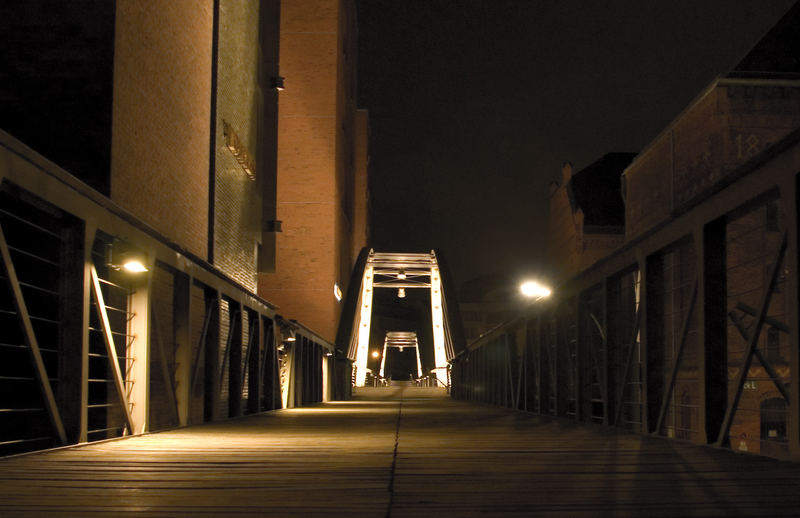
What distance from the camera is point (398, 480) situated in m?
3.60

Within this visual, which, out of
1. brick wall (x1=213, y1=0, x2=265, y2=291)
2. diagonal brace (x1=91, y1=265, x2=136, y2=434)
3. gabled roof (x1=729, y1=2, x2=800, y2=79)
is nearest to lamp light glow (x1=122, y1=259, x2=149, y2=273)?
diagonal brace (x1=91, y1=265, x2=136, y2=434)

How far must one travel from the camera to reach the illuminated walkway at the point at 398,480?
9.34ft

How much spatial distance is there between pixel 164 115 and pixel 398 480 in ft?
36.2

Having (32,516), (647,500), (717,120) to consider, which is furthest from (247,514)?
(717,120)

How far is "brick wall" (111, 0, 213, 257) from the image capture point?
1168 cm

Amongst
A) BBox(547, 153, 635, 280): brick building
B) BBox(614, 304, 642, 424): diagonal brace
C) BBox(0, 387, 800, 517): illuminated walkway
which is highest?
BBox(547, 153, 635, 280): brick building

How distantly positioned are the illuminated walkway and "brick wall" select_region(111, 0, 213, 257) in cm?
681

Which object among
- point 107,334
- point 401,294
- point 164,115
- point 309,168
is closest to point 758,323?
point 107,334

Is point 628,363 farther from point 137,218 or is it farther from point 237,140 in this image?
point 237,140

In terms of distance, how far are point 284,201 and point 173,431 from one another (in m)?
31.2

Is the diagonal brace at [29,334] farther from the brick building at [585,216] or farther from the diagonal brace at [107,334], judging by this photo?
the brick building at [585,216]

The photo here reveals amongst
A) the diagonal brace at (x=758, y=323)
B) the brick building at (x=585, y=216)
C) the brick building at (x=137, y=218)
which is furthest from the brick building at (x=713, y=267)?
the brick building at (x=585, y=216)

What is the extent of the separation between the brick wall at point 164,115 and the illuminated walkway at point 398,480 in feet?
22.3

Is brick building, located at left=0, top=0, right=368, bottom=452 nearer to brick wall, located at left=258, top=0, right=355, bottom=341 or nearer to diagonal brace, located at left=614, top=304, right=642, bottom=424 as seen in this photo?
diagonal brace, located at left=614, top=304, right=642, bottom=424
